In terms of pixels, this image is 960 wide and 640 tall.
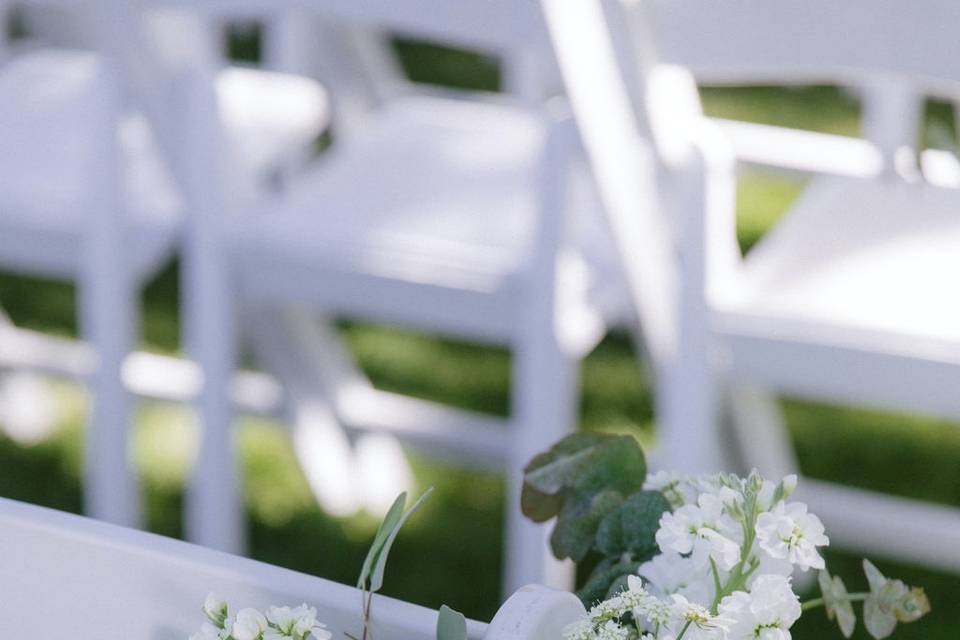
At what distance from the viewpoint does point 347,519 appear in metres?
2.17

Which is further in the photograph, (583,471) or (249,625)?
(583,471)

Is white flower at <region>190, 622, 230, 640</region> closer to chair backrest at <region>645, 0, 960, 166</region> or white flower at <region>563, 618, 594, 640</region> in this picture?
white flower at <region>563, 618, 594, 640</region>

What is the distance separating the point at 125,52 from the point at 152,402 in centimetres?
102

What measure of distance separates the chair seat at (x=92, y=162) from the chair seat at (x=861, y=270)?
0.60 meters

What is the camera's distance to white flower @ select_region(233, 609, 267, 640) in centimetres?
56

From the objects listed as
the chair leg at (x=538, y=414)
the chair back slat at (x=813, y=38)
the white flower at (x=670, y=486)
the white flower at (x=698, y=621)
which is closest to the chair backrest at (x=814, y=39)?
the chair back slat at (x=813, y=38)

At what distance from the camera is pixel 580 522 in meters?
0.68

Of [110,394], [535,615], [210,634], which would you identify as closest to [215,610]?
[210,634]

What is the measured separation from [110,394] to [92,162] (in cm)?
28

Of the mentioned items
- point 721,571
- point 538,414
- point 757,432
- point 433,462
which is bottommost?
point 433,462

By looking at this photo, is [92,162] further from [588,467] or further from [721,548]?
[721,548]

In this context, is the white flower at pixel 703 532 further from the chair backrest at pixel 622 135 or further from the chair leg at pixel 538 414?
the chair leg at pixel 538 414

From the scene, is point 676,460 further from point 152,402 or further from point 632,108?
point 152,402

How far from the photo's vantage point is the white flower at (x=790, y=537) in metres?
0.58
